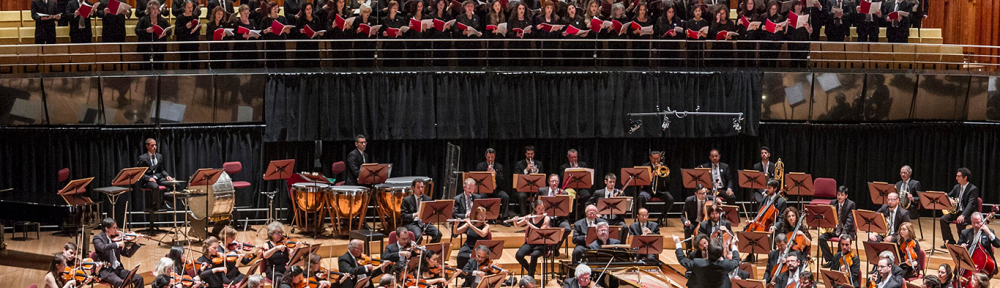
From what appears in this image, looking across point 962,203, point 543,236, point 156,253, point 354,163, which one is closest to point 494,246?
point 543,236

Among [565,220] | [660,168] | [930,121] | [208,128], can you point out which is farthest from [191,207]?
[930,121]

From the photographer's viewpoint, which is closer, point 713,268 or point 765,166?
point 713,268

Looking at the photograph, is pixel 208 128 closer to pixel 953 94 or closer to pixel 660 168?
pixel 660 168

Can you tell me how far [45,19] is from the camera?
14.8 metres

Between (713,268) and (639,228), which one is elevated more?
(639,228)

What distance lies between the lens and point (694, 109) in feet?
51.1

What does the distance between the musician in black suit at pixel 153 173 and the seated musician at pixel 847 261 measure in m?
8.25

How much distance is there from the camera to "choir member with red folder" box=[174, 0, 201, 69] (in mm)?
14703

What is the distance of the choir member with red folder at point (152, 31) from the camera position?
14545 mm

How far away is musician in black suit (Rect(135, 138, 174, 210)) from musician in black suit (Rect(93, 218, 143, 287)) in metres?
2.31

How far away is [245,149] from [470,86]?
331cm

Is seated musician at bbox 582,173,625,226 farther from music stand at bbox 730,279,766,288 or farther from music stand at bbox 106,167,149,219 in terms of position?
music stand at bbox 106,167,149,219

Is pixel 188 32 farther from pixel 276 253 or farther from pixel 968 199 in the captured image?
pixel 968 199

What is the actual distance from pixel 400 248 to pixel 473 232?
126 centimetres
